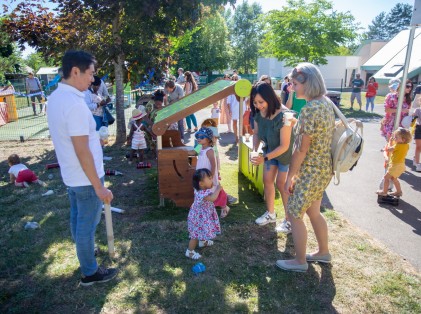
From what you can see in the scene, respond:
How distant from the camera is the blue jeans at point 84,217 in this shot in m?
2.71

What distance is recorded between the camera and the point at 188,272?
333 cm

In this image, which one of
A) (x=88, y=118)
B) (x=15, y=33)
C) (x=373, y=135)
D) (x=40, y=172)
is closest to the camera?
(x=88, y=118)

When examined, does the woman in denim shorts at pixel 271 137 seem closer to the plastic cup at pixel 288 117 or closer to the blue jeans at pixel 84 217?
the plastic cup at pixel 288 117

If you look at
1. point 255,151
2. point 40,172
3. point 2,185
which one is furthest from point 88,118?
point 40,172

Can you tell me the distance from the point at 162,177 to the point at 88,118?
2258 millimetres

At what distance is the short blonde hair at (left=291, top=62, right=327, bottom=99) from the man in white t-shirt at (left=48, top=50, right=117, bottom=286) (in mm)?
1730

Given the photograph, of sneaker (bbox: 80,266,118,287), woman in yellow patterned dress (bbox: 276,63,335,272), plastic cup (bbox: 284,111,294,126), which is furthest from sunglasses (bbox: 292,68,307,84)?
sneaker (bbox: 80,266,118,287)

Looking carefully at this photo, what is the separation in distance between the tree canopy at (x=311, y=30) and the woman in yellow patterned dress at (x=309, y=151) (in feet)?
58.5

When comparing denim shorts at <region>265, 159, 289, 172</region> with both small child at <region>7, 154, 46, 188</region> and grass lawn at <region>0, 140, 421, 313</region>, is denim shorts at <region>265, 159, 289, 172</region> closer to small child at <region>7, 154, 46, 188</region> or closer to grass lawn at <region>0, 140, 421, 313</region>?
grass lawn at <region>0, 140, 421, 313</region>

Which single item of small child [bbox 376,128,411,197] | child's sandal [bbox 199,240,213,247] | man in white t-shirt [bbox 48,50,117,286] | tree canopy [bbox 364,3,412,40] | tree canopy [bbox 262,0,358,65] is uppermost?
tree canopy [bbox 364,3,412,40]

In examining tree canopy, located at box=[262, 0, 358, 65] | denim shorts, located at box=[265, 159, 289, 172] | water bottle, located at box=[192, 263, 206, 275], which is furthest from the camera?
tree canopy, located at box=[262, 0, 358, 65]

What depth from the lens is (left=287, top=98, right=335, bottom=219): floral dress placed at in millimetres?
2707

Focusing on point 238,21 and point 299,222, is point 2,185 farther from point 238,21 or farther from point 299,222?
point 238,21

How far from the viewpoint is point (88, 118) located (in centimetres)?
251
